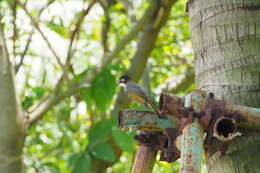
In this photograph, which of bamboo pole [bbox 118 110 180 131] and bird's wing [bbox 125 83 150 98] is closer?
bamboo pole [bbox 118 110 180 131]

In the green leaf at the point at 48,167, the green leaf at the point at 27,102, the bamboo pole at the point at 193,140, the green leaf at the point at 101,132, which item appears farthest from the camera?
the green leaf at the point at 27,102

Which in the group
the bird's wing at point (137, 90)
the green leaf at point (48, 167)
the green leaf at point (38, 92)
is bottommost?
the green leaf at point (48, 167)

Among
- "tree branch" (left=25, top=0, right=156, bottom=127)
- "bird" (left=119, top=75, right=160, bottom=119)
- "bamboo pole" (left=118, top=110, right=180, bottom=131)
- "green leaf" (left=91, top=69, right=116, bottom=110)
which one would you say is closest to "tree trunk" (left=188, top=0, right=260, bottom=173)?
"bamboo pole" (left=118, top=110, right=180, bottom=131)

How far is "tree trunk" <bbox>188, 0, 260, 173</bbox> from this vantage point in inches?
58.9

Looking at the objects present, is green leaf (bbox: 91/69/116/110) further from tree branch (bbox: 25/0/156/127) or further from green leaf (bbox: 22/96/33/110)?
green leaf (bbox: 22/96/33/110)

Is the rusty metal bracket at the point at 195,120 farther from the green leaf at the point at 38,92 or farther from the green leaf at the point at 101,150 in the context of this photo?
the green leaf at the point at 38,92

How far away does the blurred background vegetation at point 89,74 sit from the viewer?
11.8 feet

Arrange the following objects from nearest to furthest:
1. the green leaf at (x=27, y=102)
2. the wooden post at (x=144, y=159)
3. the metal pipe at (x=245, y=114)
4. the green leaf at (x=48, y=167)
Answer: the metal pipe at (x=245, y=114), the wooden post at (x=144, y=159), the green leaf at (x=48, y=167), the green leaf at (x=27, y=102)

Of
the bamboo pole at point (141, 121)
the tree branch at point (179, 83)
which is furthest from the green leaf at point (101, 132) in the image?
the bamboo pole at point (141, 121)

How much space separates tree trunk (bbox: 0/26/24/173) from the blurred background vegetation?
5.7 inches

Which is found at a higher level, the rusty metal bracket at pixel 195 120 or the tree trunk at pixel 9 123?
the rusty metal bracket at pixel 195 120

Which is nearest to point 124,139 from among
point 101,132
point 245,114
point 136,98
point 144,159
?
point 101,132

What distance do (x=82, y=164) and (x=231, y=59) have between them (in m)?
2.25

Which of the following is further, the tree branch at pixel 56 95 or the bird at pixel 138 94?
the tree branch at pixel 56 95
